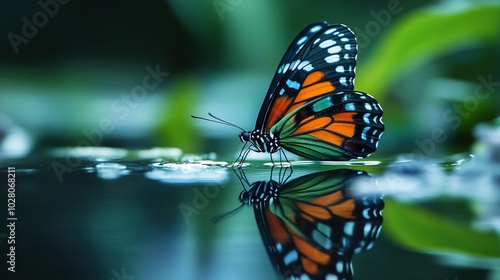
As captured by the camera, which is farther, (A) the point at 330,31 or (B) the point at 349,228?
(A) the point at 330,31

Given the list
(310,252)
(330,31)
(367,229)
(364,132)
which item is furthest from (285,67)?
(310,252)

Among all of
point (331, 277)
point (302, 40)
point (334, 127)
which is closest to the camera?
point (331, 277)

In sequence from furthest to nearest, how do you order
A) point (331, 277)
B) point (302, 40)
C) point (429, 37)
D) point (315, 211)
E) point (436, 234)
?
point (429, 37) → point (302, 40) → point (315, 211) → point (436, 234) → point (331, 277)

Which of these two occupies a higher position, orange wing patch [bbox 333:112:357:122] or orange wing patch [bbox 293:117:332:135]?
orange wing patch [bbox 333:112:357:122]

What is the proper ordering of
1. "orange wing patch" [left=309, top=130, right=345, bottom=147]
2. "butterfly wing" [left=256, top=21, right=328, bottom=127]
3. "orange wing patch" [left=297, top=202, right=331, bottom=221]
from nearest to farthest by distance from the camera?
"orange wing patch" [left=297, top=202, right=331, bottom=221]
"butterfly wing" [left=256, top=21, right=328, bottom=127]
"orange wing patch" [left=309, top=130, right=345, bottom=147]

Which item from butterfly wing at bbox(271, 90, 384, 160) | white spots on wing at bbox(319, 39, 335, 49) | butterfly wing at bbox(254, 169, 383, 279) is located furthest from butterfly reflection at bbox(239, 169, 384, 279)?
white spots on wing at bbox(319, 39, 335, 49)

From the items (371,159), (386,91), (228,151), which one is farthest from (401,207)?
(386,91)

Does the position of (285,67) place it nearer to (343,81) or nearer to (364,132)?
(343,81)

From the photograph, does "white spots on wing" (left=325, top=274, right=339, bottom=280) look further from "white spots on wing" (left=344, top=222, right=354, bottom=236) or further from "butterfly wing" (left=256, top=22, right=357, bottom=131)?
"butterfly wing" (left=256, top=22, right=357, bottom=131)
